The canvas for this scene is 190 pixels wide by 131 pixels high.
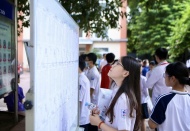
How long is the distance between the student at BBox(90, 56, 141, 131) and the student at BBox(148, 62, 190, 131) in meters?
0.38

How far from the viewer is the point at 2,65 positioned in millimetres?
2281

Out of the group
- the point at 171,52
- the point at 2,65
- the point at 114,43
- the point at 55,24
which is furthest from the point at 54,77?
the point at 114,43

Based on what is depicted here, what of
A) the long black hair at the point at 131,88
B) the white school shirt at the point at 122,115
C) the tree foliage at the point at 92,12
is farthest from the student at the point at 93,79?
the white school shirt at the point at 122,115

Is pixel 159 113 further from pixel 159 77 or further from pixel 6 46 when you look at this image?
pixel 159 77

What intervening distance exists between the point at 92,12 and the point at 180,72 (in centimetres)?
436

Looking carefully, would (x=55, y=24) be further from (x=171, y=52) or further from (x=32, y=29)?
(x=171, y=52)

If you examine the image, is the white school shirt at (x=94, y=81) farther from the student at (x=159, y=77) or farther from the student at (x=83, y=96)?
the student at (x=83, y=96)

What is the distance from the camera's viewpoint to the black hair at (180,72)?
242 cm

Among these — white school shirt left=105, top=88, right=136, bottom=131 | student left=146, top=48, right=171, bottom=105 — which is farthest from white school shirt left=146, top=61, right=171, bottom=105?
white school shirt left=105, top=88, right=136, bottom=131

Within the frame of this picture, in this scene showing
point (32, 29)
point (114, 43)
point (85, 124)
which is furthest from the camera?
point (114, 43)

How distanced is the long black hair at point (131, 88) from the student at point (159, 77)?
84.3 inches

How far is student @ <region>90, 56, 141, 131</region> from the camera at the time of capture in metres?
1.90

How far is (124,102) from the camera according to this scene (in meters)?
1.92

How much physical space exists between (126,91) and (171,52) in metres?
16.2
